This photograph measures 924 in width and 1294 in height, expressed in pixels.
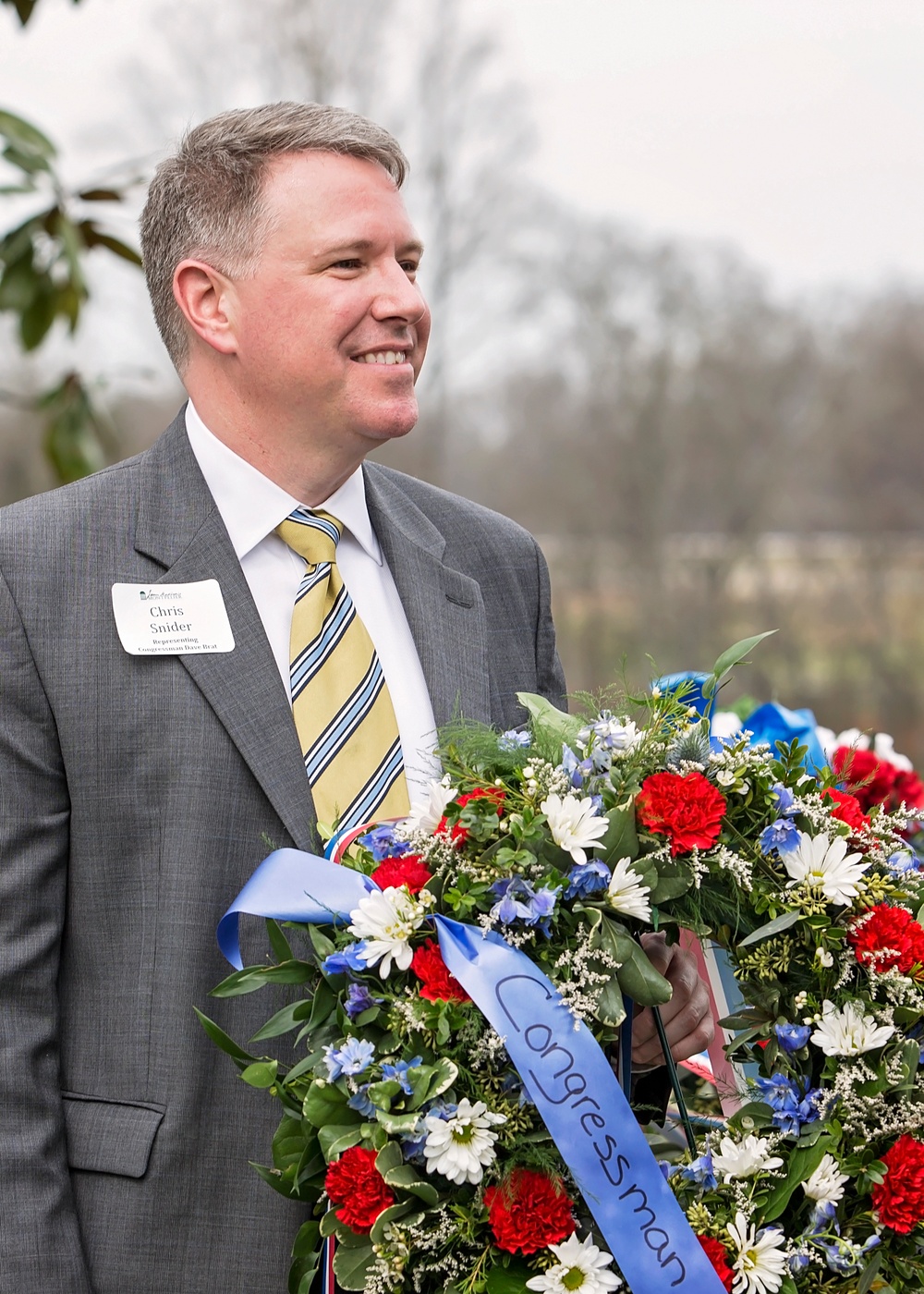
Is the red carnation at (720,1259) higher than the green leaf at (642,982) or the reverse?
the reverse

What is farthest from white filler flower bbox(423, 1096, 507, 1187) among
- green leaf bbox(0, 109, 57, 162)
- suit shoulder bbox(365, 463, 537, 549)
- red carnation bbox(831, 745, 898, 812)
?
green leaf bbox(0, 109, 57, 162)

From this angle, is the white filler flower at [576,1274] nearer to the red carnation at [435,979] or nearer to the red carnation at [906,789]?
the red carnation at [435,979]

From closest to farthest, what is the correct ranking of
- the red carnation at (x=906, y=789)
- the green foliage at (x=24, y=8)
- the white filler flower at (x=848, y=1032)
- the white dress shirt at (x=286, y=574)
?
the white filler flower at (x=848, y=1032) < the white dress shirt at (x=286, y=574) < the green foliage at (x=24, y=8) < the red carnation at (x=906, y=789)

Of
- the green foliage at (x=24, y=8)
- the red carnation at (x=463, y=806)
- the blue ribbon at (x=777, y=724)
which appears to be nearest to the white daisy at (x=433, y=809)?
the red carnation at (x=463, y=806)

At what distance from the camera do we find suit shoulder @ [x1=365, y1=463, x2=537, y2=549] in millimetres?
2045

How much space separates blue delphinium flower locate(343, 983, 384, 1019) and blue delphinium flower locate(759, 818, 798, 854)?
403mm

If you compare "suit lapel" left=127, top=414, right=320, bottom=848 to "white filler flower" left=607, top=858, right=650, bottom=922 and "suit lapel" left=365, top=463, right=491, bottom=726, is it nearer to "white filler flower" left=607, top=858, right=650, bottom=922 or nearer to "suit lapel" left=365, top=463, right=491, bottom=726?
"suit lapel" left=365, top=463, right=491, bottom=726

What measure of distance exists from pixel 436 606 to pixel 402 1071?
78cm

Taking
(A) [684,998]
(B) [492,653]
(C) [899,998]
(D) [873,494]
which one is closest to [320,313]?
(B) [492,653]

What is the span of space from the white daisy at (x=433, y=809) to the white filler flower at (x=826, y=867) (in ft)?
1.11

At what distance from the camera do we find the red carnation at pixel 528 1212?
117 cm

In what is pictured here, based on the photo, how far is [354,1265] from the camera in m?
1.23

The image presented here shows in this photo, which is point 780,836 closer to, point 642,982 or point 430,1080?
point 642,982

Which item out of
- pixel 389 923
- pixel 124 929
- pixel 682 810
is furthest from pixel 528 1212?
pixel 124 929
